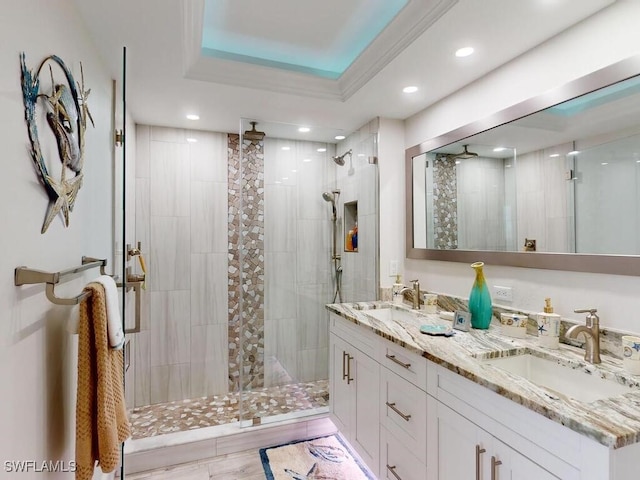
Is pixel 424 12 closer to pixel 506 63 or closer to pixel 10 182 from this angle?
pixel 506 63

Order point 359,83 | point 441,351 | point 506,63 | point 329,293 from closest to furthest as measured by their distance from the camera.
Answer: point 441,351 → point 506,63 → point 359,83 → point 329,293

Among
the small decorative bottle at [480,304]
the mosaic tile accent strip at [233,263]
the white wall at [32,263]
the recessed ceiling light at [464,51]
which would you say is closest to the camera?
the white wall at [32,263]

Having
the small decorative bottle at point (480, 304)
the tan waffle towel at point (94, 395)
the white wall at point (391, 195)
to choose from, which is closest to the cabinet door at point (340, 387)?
the white wall at point (391, 195)

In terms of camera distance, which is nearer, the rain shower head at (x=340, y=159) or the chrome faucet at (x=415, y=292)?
the chrome faucet at (x=415, y=292)

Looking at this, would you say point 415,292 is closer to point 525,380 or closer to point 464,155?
point 464,155

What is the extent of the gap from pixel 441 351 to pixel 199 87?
2.09 metres

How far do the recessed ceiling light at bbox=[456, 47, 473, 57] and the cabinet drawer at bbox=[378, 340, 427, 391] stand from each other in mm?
1531

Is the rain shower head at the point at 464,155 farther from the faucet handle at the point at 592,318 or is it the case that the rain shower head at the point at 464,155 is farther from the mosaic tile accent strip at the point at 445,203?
the faucet handle at the point at 592,318

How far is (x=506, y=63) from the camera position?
1857mm

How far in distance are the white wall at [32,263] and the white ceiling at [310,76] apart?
31 centimetres

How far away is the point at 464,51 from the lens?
176 centimetres

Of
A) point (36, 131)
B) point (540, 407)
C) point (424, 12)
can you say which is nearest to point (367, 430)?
point (540, 407)

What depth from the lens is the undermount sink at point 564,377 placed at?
1228 mm

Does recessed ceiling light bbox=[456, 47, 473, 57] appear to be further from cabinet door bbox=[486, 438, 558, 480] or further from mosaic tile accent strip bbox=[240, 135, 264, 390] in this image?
cabinet door bbox=[486, 438, 558, 480]
